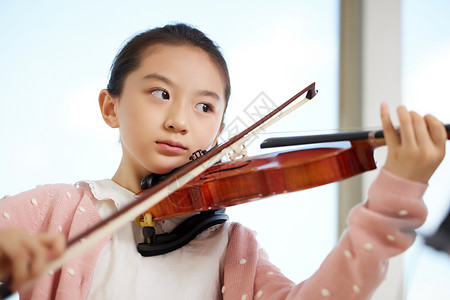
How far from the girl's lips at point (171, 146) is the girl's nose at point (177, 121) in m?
0.03

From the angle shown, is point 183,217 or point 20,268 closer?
point 20,268

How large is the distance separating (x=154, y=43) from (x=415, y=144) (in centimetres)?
56

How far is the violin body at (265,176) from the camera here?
23.1 inches

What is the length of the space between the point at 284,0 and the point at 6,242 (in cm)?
146

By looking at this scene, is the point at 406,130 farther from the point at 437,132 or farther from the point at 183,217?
the point at 183,217

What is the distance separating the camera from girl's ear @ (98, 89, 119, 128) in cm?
89

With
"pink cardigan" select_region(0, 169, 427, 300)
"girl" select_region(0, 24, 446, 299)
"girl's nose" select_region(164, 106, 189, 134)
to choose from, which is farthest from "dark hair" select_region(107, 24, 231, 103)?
"pink cardigan" select_region(0, 169, 427, 300)

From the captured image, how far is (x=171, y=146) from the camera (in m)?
0.77

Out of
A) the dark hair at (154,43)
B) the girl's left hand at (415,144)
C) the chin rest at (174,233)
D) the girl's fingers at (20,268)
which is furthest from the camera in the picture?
the dark hair at (154,43)

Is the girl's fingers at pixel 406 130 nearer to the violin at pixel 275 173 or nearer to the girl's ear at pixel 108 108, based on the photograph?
the violin at pixel 275 173

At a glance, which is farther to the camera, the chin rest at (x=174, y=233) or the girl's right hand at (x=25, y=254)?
the chin rest at (x=174, y=233)

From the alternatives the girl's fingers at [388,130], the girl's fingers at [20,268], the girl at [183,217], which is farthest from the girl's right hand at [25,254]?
the girl's fingers at [388,130]

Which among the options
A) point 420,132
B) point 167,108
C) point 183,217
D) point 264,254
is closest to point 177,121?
point 167,108

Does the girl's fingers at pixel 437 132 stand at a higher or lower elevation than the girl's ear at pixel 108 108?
lower
